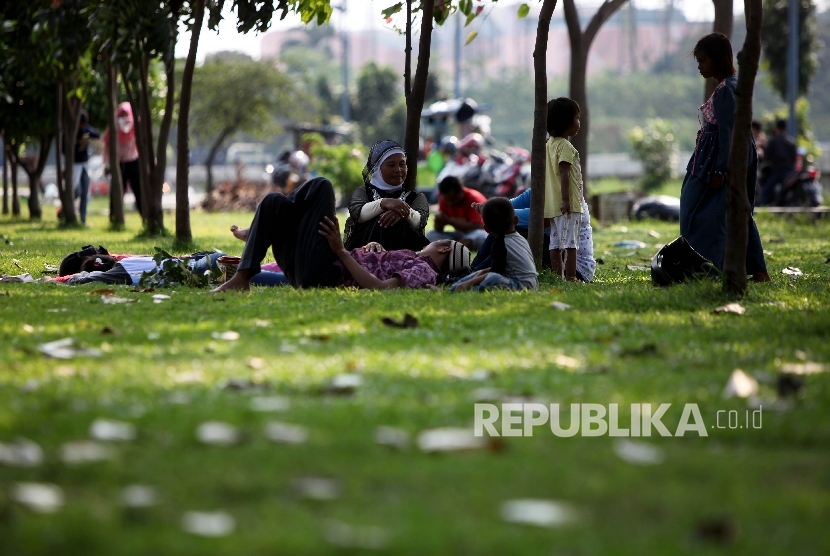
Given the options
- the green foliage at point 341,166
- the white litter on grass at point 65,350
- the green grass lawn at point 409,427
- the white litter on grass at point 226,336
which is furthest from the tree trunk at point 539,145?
the green foliage at point 341,166

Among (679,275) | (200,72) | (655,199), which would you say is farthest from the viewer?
(200,72)

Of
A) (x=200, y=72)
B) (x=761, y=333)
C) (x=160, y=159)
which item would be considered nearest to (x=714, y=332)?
(x=761, y=333)

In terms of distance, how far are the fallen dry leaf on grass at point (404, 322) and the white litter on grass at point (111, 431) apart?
248 cm

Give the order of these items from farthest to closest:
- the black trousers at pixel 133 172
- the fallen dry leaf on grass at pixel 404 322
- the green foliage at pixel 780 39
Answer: the green foliage at pixel 780 39 < the black trousers at pixel 133 172 < the fallen dry leaf on grass at pixel 404 322

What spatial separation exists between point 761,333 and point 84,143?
1618cm

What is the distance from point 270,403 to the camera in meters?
3.87

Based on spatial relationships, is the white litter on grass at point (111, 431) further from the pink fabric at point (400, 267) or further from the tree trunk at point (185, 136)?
the tree trunk at point (185, 136)

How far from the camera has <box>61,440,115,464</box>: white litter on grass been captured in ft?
10.4

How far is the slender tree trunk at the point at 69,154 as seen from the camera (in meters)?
18.4

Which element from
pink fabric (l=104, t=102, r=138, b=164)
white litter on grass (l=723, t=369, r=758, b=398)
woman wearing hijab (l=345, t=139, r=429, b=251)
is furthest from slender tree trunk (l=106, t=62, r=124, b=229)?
white litter on grass (l=723, t=369, r=758, b=398)

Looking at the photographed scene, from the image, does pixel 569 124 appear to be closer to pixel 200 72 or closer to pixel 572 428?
pixel 572 428

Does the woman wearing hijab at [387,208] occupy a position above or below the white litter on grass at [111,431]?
above

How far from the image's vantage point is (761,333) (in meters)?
5.62

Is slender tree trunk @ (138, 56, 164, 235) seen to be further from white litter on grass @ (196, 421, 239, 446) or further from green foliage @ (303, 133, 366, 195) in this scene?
green foliage @ (303, 133, 366, 195)
